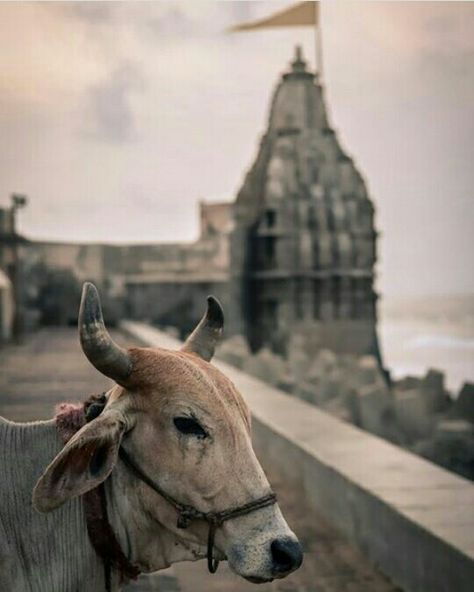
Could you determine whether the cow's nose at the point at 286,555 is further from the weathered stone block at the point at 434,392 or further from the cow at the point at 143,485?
the weathered stone block at the point at 434,392

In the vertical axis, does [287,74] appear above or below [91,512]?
above

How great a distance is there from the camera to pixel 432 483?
522 centimetres

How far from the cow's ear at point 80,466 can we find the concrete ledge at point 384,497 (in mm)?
2037

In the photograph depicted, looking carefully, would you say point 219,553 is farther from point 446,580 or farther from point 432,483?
point 432,483

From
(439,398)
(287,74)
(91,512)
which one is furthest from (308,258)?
(91,512)

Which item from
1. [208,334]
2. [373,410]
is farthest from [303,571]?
[373,410]

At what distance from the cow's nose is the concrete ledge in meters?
1.65

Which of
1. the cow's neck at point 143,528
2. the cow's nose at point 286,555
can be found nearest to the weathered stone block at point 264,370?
the cow's neck at point 143,528

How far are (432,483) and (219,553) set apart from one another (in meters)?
2.83

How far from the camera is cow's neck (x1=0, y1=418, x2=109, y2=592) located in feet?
8.94

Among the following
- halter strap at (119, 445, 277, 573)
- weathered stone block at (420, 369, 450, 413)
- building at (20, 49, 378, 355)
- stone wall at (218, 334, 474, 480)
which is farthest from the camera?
building at (20, 49, 378, 355)

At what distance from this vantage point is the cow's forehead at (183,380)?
2.65 meters

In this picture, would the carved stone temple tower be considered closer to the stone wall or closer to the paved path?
the stone wall

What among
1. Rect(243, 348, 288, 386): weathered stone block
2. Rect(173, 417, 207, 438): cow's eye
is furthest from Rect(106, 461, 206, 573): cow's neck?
Rect(243, 348, 288, 386): weathered stone block
